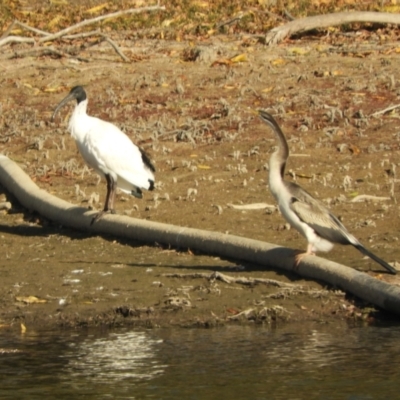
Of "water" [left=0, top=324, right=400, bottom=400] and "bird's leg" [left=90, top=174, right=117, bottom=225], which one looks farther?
"bird's leg" [left=90, top=174, right=117, bottom=225]

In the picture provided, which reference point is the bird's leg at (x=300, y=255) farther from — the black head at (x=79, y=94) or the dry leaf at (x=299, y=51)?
the dry leaf at (x=299, y=51)

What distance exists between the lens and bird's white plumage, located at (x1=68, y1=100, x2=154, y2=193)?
1059cm

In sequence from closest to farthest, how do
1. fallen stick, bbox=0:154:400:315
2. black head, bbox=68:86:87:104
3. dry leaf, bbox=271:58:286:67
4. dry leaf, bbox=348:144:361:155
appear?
fallen stick, bbox=0:154:400:315
black head, bbox=68:86:87:104
dry leaf, bbox=348:144:361:155
dry leaf, bbox=271:58:286:67

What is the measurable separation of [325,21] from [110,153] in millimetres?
8685

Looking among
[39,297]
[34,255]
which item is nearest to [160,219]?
[34,255]

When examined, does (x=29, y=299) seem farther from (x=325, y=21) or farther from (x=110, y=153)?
(x=325, y=21)

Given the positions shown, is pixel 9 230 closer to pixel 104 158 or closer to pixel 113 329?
pixel 104 158

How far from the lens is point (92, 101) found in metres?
15.8

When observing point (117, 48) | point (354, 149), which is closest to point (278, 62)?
point (117, 48)

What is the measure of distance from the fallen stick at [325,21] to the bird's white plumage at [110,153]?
8056 millimetres

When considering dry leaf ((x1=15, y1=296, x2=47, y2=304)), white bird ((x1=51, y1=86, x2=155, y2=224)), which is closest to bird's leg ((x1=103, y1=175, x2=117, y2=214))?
white bird ((x1=51, y1=86, x2=155, y2=224))

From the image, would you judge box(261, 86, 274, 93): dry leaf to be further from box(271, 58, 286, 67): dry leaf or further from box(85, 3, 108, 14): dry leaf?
box(85, 3, 108, 14): dry leaf

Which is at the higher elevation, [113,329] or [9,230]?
[9,230]

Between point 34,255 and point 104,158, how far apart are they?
1.38m
